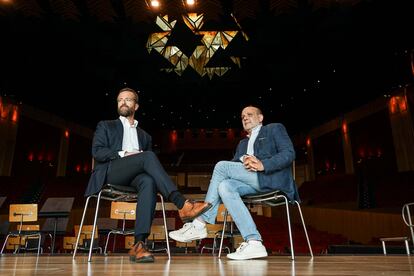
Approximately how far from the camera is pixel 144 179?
198cm

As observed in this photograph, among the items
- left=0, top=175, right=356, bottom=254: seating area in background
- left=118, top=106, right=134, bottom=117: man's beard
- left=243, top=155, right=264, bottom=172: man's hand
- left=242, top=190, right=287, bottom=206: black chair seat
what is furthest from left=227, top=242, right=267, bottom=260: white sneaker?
left=0, top=175, right=356, bottom=254: seating area in background

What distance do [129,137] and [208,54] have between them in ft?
39.8

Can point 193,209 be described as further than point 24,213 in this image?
No

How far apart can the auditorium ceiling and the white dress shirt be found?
22.0 feet

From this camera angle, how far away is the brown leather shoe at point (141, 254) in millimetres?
1709

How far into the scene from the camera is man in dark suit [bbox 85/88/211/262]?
5.95 ft

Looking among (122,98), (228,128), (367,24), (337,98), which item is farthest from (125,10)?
(228,128)

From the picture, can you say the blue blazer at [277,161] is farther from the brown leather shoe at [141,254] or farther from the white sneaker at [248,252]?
the brown leather shoe at [141,254]

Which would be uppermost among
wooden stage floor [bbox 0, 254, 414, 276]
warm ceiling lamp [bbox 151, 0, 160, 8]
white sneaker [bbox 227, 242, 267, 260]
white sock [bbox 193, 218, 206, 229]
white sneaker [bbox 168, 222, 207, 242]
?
warm ceiling lamp [bbox 151, 0, 160, 8]

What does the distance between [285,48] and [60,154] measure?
11.9 metres

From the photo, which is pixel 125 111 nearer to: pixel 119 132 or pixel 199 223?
pixel 119 132

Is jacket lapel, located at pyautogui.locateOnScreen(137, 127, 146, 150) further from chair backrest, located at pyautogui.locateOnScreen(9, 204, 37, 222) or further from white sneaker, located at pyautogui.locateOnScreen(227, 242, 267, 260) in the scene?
chair backrest, located at pyautogui.locateOnScreen(9, 204, 37, 222)

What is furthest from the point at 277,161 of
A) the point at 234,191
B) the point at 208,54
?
the point at 208,54

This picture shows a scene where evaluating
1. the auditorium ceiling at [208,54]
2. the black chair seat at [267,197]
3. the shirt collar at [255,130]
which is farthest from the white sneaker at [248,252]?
the auditorium ceiling at [208,54]
